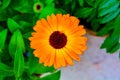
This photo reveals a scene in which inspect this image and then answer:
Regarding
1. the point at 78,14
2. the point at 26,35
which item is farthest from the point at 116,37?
the point at 26,35

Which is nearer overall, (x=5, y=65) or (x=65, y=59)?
(x=65, y=59)

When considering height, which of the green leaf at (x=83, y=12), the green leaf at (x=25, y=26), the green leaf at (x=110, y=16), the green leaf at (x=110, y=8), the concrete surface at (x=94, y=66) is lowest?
the concrete surface at (x=94, y=66)

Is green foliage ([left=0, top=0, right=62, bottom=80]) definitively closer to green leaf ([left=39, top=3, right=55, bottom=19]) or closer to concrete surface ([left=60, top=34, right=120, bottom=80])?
green leaf ([left=39, top=3, right=55, bottom=19])

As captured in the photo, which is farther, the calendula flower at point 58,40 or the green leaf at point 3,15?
the green leaf at point 3,15

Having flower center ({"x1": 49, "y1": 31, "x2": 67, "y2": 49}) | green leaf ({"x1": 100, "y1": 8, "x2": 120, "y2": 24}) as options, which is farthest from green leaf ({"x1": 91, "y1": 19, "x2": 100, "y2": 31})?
flower center ({"x1": 49, "y1": 31, "x2": 67, "y2": 49})

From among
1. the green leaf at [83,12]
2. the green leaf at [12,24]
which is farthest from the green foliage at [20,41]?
the green leaf at [83,12]

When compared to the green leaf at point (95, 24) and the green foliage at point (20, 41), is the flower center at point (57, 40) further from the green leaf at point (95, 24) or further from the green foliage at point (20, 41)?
the green leaf at point (95, 24)

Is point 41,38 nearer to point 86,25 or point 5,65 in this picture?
point 5,65

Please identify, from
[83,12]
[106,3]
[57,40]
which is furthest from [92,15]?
[57,40]
